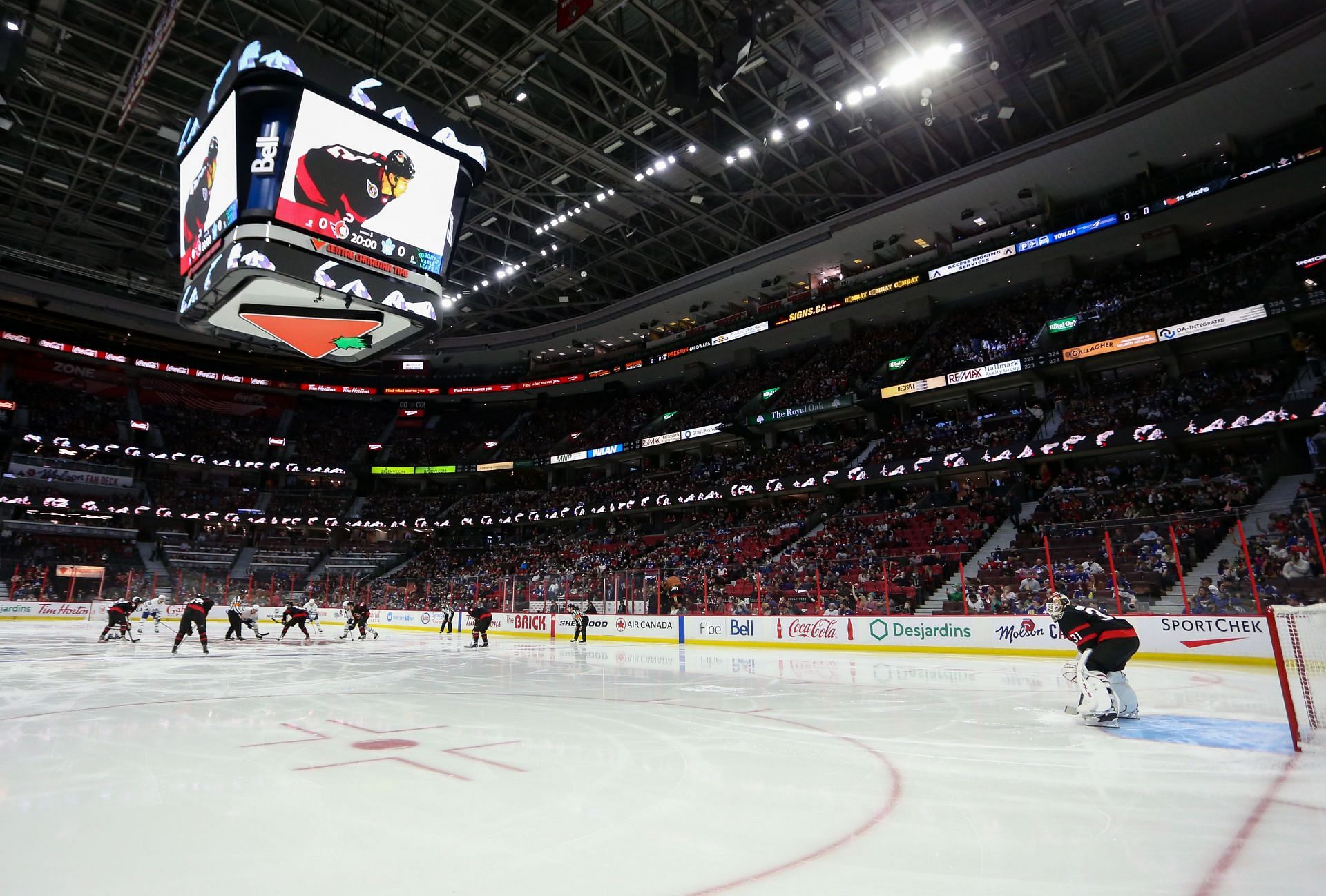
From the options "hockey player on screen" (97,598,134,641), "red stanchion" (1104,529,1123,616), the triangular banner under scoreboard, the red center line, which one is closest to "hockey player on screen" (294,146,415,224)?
the triangular banner under scoreboard

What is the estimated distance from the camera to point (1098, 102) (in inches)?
914

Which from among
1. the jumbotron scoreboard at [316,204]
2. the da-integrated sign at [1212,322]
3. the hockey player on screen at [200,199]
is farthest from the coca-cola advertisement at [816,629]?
the hockey player on screen at [200,199]

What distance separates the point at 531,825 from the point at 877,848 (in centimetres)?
164

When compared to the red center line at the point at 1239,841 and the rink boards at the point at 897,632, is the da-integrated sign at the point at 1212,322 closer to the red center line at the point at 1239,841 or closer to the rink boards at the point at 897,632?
the rink boards at the point at 897,632

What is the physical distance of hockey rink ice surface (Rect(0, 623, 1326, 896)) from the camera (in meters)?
2.87

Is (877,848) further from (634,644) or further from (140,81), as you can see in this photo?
(140,81)

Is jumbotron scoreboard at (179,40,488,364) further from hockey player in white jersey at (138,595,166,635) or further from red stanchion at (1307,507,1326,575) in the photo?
red stanchion at (1307,507,1326,575)

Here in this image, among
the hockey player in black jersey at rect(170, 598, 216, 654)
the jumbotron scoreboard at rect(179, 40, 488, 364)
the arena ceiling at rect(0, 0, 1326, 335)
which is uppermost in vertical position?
the arena ceiling at rect(0, 0, 1326, 335)

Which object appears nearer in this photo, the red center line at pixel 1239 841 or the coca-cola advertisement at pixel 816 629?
the red center line at pixel 1239 841

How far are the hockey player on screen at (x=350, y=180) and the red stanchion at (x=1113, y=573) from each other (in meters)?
15.4

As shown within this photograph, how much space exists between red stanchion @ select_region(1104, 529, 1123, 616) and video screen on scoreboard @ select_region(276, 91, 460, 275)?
567 inches

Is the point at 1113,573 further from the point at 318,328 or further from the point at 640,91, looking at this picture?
the point at 640,91

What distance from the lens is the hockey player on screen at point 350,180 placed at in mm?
12094

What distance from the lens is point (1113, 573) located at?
567 inches
